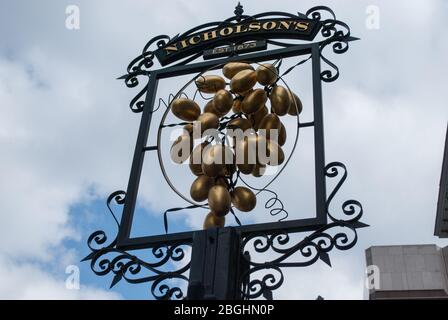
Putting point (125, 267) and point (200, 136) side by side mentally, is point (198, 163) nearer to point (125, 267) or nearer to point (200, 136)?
point (200, 136)

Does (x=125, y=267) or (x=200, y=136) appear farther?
(x=200, y=136)

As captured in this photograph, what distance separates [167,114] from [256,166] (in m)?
0.88

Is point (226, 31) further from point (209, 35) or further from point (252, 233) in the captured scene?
point (252, 233)

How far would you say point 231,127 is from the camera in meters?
4.09

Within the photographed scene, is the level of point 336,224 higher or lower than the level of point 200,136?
lower

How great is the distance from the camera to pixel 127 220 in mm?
3912

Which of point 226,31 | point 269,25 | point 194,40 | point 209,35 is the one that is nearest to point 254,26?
point 269,25

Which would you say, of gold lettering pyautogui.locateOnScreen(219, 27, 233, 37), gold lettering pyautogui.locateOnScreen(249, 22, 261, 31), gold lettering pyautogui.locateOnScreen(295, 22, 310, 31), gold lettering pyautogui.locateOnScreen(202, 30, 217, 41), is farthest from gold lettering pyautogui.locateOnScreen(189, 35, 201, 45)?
gold lettering pyautogui.locateOnScreen(295, 22, 310, 31)

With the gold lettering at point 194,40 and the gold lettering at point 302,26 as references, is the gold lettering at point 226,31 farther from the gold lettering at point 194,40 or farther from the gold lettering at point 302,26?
the gold lettering at point 302,26

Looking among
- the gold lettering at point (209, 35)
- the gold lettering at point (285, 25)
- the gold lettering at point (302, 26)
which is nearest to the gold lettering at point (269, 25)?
the gold lettering at point (285, 25)

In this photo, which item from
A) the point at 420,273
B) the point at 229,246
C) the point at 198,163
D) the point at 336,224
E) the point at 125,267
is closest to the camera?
the point at 229,246

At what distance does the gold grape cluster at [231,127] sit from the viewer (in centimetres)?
380

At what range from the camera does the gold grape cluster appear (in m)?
3.80
